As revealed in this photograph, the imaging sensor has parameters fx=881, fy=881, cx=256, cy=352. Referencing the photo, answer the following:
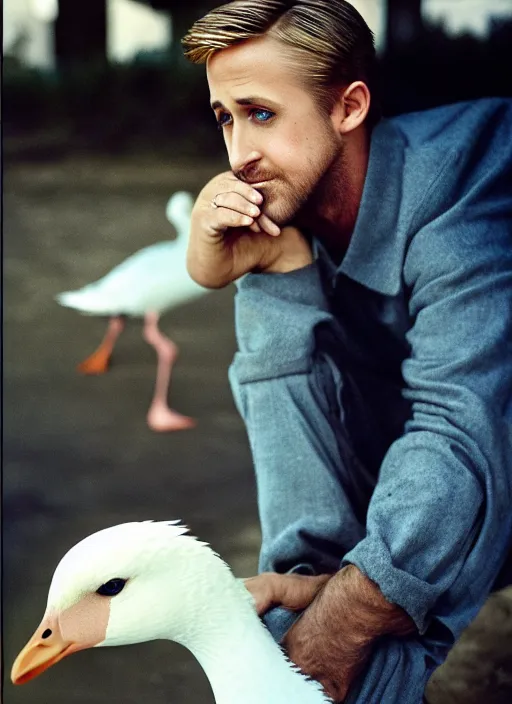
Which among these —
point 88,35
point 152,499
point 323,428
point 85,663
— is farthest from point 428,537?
point 88,35

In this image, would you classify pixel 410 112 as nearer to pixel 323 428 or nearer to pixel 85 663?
pixel 323 428

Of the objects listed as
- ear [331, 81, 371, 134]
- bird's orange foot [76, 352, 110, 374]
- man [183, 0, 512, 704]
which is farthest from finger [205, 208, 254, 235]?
bird's orange foot [76, 352, 110, 374]

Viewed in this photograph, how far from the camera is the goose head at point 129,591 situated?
1571mm

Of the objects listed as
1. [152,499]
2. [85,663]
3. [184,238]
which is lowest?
[85,663]

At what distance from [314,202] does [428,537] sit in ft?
2.15

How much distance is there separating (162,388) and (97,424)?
158mm

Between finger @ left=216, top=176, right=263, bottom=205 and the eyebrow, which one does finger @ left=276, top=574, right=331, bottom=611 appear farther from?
the eyebrow

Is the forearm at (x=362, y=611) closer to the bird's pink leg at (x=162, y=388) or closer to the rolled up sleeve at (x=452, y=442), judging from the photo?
the rolled up sleeve at (x=452, y=442)

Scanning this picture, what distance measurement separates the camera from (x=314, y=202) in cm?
168

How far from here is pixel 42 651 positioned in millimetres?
1628

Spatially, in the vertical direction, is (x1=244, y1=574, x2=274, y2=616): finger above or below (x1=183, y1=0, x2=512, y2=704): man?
below

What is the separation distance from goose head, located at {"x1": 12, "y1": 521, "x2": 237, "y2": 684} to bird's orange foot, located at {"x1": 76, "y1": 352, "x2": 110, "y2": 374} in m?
0.34

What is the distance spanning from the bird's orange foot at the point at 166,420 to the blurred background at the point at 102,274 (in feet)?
0.06

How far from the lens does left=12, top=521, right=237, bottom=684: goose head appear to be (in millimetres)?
1571
